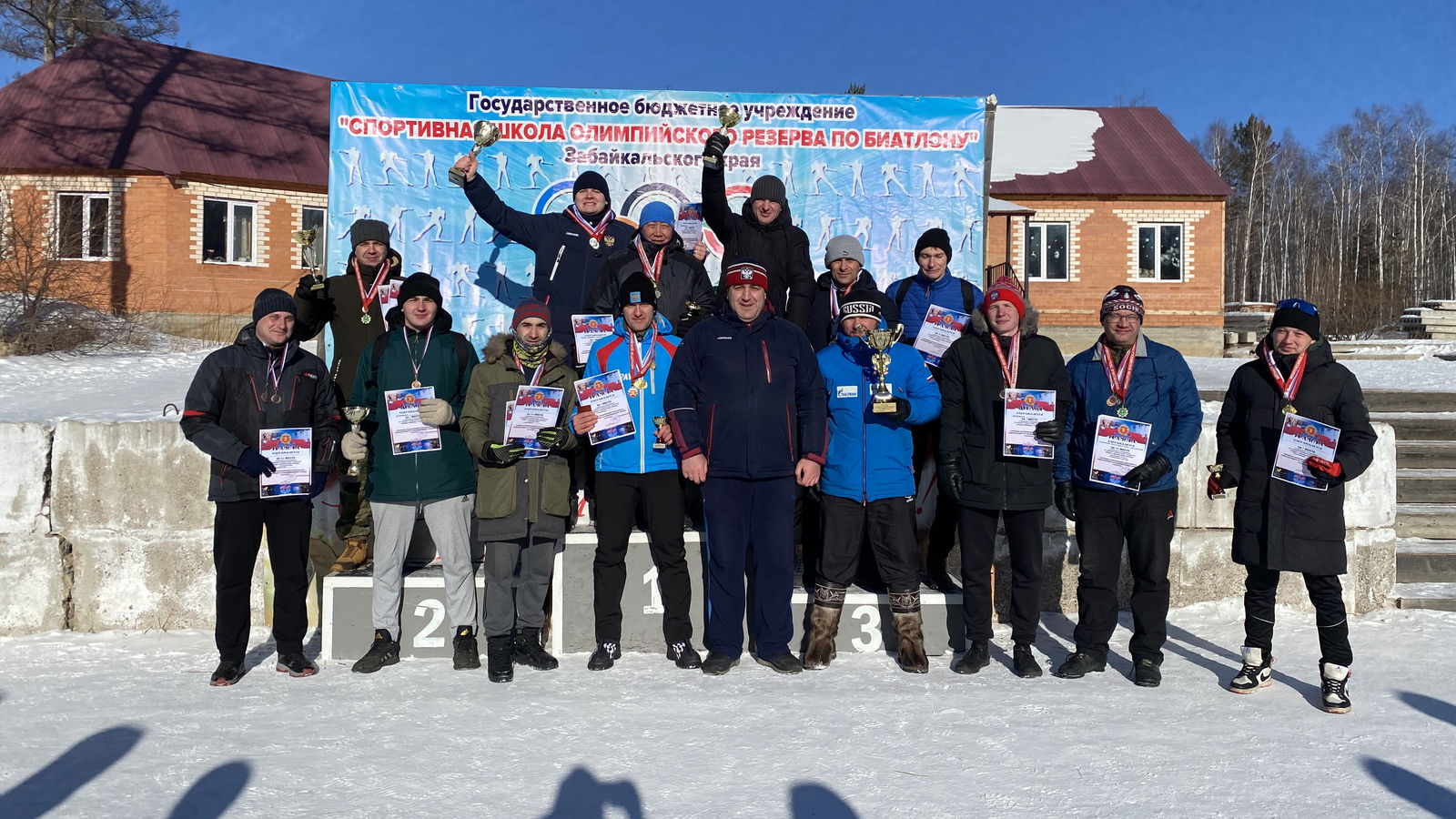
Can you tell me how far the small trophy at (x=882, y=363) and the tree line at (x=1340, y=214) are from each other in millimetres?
38694

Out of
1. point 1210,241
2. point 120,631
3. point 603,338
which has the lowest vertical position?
point 120,631

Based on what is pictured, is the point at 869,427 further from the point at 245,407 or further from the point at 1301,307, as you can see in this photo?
the point at 245,407

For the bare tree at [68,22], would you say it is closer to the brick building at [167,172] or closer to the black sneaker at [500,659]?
the brick building at [167,172]

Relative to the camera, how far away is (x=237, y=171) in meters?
21.6

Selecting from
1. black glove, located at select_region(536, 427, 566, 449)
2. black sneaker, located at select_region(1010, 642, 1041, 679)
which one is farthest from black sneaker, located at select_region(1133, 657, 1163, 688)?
black glove, located at select_region(536, 427, 566, 449)

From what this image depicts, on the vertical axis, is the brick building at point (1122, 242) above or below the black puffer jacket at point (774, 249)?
above

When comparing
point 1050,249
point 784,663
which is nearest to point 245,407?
point 784,663

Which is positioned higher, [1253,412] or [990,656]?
[1253,412]

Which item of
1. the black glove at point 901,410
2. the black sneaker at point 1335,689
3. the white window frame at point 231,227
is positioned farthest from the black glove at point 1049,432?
the white window frame at point 231,227

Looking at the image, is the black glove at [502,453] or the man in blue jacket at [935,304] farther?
the man in blue jacket at [935,304]

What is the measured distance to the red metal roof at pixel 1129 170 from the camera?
80.2 ft

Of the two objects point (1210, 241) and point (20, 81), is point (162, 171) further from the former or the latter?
point (1210, 241)

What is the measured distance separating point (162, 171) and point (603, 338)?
19598 mm

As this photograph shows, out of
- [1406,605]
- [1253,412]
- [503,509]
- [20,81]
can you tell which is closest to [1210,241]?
[1406,605]
